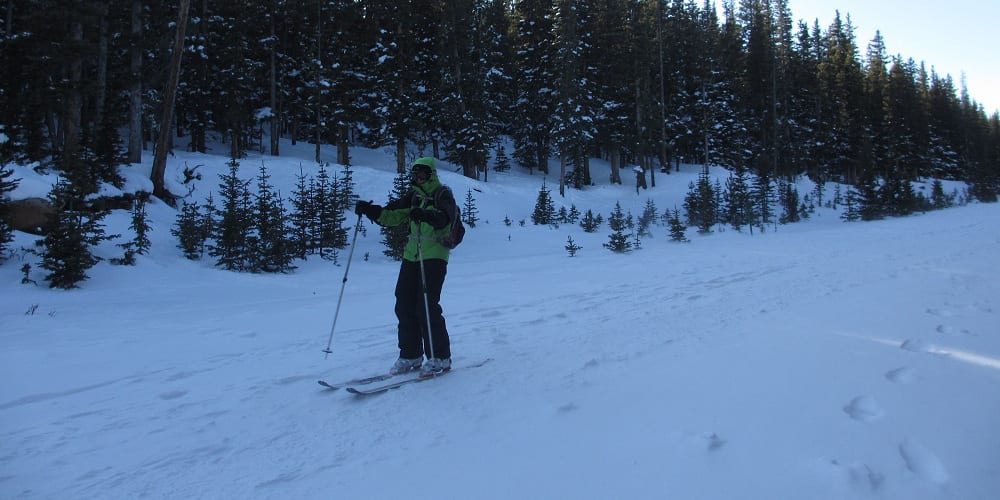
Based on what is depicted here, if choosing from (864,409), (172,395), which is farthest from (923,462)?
(172,395)

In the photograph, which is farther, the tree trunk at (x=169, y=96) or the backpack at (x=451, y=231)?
the tree trunk at (x=169, y=96)

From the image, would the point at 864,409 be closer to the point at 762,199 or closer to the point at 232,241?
the point at 232,241

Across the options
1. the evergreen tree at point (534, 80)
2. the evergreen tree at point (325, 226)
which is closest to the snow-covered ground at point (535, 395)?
the evergreen tree at point (325, 226)

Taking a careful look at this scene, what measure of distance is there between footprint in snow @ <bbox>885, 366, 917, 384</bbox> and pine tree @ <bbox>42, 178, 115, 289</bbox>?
37.1 ft

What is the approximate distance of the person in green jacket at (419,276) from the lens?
15.0ft

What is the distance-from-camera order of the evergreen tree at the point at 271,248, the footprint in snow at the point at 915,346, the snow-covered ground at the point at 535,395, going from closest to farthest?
the snow-covered ground at the point at 535,395 < the footprint in snow at the point at 915,346 < the evergreen tree at the point at 271,248

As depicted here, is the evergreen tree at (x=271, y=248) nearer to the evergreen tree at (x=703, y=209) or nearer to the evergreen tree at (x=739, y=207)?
the evergreen tree at (x=703, y=209)

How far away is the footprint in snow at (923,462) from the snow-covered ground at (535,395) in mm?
17

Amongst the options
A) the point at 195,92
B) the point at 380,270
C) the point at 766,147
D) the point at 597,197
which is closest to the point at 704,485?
the point at 380,270

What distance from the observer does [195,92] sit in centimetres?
2728

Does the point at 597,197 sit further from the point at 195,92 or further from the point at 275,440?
the point at 275,440

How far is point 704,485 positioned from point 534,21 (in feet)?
121

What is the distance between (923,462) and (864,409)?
648 mm

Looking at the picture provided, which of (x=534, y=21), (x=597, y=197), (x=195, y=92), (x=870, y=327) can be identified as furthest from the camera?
(x=534, y=21)
